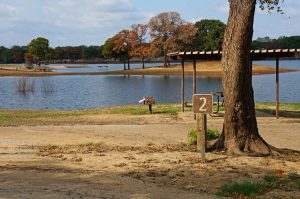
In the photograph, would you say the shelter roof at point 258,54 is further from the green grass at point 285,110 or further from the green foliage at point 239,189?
the green foliage at point 239,189

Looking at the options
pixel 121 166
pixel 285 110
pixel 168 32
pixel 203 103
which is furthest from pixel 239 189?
pixel 168 32

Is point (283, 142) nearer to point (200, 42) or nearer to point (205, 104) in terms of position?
point (205, 104)

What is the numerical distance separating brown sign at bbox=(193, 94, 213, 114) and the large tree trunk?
5.57 ft

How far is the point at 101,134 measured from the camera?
14.8 m

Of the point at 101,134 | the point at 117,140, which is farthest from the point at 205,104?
the point at 101,134

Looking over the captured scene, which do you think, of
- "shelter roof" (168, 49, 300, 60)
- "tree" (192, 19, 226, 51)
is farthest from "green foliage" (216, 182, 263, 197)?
"tree" (192, 19, 226, 51)

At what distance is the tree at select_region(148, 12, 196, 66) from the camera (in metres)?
84.6

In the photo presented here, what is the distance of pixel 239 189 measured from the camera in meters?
7.40

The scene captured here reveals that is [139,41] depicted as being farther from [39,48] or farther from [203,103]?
[203,103]

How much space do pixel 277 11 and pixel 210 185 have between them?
9563 millimetres

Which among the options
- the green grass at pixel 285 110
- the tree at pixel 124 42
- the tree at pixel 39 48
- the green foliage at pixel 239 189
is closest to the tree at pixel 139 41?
the tree at pixel 124 42

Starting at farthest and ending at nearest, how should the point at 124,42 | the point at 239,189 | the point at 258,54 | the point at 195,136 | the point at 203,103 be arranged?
the point at 124,42 → the point at 258,54 → the point at 195,136 → the point at 203,103 → the point at 239,189

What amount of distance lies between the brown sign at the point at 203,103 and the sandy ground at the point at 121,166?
41.6 inches

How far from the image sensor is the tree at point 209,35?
92688 millimetres
